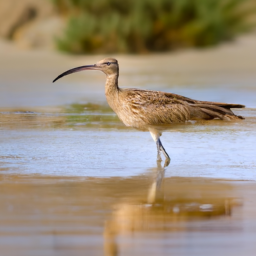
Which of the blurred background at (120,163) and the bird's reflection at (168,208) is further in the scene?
the bird's reflection at (168,208)

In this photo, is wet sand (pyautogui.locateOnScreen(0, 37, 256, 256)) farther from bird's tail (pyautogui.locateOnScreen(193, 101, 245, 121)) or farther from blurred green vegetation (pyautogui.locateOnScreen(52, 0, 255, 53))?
blurred green vegetation (pyautogui.locateOnScreen(52, 0, 255, 53))

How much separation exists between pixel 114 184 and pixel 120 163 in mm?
1056

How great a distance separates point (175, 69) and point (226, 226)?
14179mm

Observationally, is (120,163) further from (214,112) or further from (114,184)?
(214,112)

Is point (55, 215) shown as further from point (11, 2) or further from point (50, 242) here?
point (11, 2)

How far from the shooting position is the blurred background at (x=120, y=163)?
4852 mm

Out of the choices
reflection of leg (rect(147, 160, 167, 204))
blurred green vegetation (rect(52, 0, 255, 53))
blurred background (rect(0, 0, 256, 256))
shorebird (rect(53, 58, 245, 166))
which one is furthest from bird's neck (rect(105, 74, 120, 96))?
blurred green vegetation (rect(52, 0, 255, 53))

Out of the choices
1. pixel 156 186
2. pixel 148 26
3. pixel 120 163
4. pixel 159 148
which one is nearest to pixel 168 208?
pixel 156 186

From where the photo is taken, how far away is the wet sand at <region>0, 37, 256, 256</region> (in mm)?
4758

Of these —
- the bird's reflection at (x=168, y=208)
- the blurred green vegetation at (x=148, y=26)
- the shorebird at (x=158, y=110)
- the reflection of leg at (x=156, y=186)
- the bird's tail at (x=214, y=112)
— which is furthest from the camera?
the blurred green vegetation at (x=148, y=26)

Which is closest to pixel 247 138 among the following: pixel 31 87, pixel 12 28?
pixel 31 87

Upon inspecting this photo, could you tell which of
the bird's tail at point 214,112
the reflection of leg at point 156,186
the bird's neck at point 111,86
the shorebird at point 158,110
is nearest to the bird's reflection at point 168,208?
the reflection of leg at point 156,186

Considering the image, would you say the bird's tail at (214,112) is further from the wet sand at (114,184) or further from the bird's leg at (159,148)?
the bird's leg at (159,148)

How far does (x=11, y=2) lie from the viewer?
25.7 metres
